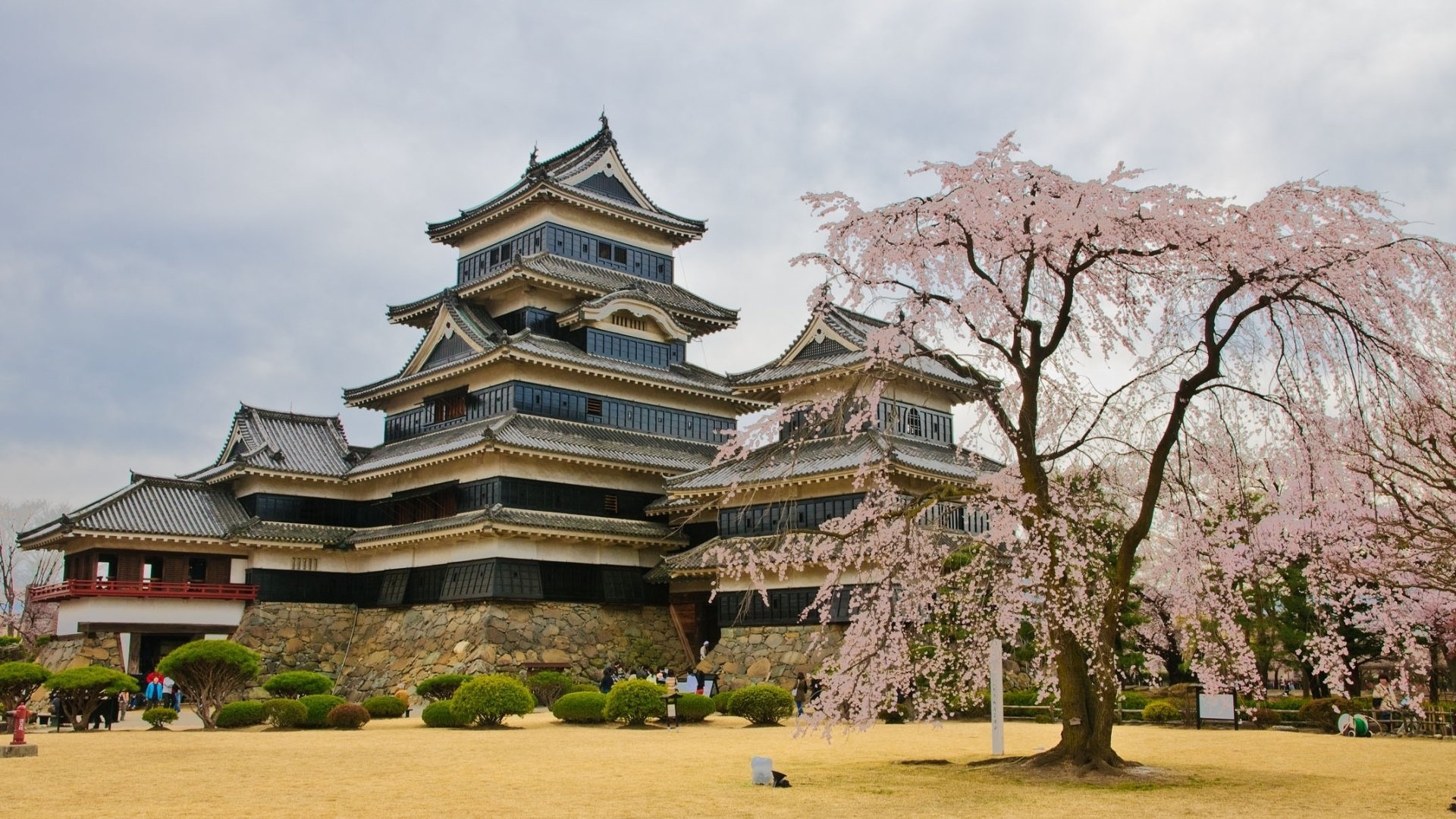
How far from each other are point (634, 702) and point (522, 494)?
12.6 m

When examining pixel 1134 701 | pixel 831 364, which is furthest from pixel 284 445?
pixel 1134 701

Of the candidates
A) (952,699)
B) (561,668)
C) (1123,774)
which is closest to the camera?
(1123,774)

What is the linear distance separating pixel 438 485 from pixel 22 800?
26.0 meters

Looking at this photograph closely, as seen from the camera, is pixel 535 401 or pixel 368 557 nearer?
pixel 535 401

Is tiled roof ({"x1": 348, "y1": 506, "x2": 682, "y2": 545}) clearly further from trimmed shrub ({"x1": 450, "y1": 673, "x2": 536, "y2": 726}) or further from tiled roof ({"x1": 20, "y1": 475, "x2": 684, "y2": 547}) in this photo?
trimmed shrub ({"x1": 450, "y1": 673, "x2": 536, "y2": 726})

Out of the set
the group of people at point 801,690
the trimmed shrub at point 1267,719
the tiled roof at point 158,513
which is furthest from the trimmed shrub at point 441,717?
the trimmed shrub at point 1267,719

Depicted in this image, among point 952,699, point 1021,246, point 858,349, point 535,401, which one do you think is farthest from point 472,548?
point 1021,246

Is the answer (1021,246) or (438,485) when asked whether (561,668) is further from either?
(1021,246)

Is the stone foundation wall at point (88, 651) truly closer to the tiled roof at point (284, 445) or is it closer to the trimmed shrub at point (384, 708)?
the tiled roof at point (284, 445)

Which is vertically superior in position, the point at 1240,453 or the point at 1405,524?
the point at 1240,453

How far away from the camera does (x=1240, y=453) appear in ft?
58.4

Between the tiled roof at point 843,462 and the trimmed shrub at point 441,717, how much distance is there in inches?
388

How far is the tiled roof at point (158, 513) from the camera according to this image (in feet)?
127

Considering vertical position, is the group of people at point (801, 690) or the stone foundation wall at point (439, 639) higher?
the stone foundation wall at point (439, 639)
